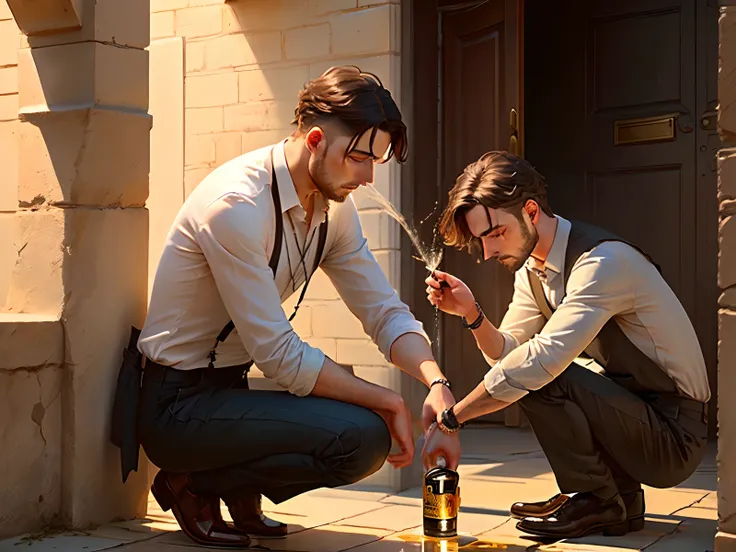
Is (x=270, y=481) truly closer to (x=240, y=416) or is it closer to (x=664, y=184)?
(x=240, y=416)

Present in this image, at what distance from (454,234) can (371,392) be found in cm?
58

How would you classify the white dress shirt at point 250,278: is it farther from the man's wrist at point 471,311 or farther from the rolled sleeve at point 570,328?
the rolled sleeve at point 570,328

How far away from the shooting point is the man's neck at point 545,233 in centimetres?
347

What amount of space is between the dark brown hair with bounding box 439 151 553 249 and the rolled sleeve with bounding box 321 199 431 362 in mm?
260

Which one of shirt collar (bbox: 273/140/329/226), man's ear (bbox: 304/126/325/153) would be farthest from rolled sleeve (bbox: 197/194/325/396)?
man's ear (bbox: 304/126/325/153)

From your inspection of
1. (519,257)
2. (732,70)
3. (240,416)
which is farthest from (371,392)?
(732,70)

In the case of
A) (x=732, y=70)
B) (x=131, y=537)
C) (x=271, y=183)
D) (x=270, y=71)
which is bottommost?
(x=131, y=537)

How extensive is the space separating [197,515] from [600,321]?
1.31 meters

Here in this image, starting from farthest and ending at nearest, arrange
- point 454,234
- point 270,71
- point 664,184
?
point 664,184 → point 270,71 → point 454,234

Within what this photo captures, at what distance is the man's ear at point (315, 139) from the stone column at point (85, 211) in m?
0.83

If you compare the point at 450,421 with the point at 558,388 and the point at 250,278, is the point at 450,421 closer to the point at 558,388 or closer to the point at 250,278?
the point at 558,388

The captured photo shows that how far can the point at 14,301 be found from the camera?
3.79 meters

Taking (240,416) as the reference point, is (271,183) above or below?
above

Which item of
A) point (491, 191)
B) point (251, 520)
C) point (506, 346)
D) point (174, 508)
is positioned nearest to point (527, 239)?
point (491, 191)
